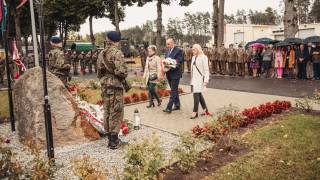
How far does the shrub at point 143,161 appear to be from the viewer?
5094mm

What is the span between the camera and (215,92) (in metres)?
15.7

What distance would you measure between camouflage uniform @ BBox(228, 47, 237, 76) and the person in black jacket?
13.0 feet

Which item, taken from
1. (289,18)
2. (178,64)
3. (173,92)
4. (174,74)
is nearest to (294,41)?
(289,18)

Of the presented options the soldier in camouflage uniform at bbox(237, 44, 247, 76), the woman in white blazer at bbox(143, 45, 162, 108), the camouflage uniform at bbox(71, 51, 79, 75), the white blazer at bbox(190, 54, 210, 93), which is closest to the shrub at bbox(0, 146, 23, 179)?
the white blazer at bbox(190, 54, 210, 93)

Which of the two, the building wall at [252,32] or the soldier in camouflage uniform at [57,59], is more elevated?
the building wall at [252,32]

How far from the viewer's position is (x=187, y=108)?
1205 cm

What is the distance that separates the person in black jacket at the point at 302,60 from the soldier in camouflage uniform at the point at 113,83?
13662 millimetres

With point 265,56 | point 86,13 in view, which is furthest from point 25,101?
point 86,13

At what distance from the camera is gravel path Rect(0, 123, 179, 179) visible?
6.60 meters

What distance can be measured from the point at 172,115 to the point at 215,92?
5.13 metres

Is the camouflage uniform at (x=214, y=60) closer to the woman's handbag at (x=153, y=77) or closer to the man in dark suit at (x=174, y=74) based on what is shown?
the woman's handbag at (x=153, y=77)

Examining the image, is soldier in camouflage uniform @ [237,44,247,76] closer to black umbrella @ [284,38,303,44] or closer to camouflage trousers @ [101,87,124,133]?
black umbrella @ [284,38,303,44]

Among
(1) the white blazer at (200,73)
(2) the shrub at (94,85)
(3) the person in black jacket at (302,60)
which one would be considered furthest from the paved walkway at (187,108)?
(3) the person in black jacket at (302,60)

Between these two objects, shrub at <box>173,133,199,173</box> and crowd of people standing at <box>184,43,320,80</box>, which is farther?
crowd of people standing at <box>184,43,320,80</box>
